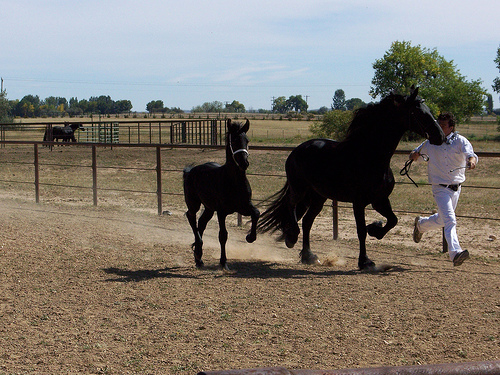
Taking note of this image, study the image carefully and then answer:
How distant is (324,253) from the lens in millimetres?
7512

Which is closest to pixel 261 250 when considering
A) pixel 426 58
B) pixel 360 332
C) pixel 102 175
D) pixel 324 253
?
pixel 324 253

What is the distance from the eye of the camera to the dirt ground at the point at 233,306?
12.0 ft

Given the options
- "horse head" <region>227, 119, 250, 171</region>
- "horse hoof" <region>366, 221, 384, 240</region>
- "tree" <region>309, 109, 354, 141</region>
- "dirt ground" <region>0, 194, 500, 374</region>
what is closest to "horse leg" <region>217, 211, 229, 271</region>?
"dirt ground" <region>0, 194, 500, 374</region>

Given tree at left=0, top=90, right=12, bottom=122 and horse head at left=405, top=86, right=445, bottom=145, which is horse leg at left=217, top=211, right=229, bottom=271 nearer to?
horse head at left=405, top=86, right=445, bottom=145

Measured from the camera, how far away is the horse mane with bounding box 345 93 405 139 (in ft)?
20.4

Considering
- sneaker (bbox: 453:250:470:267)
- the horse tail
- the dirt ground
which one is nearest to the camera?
the dirt ground

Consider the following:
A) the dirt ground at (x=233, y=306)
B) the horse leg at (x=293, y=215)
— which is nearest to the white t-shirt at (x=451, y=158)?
the dirt ground at (x=233, y=306)

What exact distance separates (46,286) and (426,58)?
46379 millimetres

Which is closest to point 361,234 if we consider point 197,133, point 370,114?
point 370,114

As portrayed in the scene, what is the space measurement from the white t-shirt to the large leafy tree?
133 feet

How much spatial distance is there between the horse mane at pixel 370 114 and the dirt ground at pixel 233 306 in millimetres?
1606

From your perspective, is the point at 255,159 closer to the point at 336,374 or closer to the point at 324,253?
the point at 324,253

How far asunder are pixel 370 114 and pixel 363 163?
573mm

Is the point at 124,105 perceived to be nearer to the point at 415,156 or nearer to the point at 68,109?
the point at 68,109
